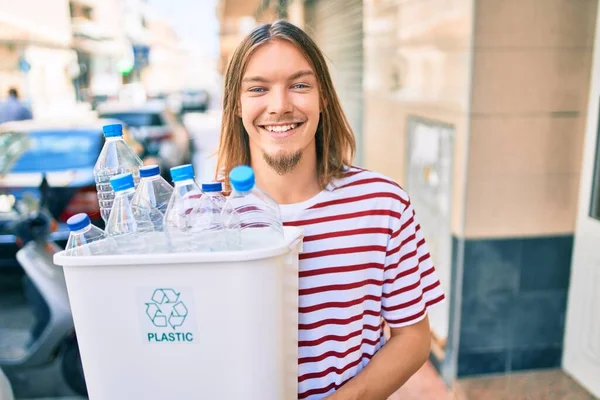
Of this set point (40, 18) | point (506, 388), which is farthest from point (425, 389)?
point (40, 18)

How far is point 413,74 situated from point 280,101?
9.28ft

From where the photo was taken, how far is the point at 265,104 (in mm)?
1435

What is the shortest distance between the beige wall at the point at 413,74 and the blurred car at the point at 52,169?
2.74 metres

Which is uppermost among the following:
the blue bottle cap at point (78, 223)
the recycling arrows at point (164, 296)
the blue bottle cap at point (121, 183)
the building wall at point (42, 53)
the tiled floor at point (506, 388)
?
the building wall at point (42, 53)

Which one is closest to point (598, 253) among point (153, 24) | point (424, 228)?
point (424, 228)

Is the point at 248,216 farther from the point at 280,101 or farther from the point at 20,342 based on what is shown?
the point at 20,342

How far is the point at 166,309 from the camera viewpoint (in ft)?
3.53

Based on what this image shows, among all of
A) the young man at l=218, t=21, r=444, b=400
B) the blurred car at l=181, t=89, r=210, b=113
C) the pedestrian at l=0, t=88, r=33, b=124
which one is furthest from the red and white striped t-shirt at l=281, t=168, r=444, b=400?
the blurred car at l=181, t=89, r=210, b=113

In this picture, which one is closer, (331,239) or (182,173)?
(182,173)

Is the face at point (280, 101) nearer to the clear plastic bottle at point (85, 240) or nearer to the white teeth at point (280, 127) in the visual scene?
the white teeth at point (280, 127)

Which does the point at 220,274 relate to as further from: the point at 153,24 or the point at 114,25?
the point at 153,24

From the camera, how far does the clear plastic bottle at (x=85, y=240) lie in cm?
110

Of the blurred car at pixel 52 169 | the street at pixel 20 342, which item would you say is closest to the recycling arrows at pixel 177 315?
the street at pixel 20 342

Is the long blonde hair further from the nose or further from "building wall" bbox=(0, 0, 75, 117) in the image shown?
"building wall" bbox=(0, 0, 75, 117)
